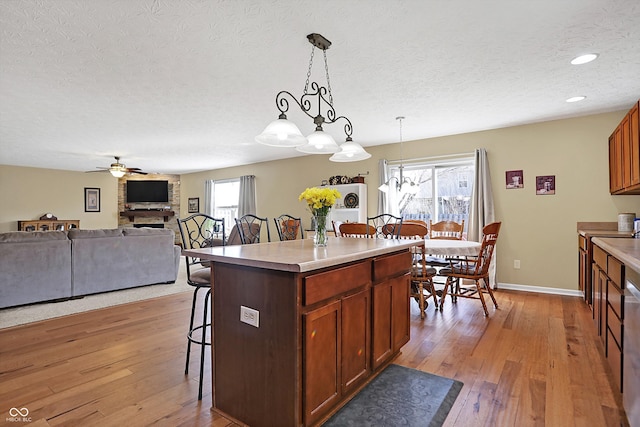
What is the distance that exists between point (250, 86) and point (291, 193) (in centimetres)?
415

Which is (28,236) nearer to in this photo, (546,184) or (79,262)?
(79,262)

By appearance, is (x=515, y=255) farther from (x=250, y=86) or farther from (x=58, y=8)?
(x=58, y=8)

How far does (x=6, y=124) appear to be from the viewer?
186 inches

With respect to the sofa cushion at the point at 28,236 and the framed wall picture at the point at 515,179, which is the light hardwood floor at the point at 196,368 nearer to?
the sofa cushion at the point at 28,236

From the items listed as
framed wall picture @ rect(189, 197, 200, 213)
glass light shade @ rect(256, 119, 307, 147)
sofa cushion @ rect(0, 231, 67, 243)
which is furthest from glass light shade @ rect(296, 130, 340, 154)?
framed wall picture @ rect(189, 197, 200, 213)

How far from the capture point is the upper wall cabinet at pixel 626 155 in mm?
3088

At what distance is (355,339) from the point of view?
1.98m

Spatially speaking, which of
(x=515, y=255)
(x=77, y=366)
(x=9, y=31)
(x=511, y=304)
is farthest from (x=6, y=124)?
(x=515, y=255)

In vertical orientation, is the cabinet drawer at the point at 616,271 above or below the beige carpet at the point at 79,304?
above

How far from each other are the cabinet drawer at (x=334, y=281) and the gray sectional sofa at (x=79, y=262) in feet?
13.2

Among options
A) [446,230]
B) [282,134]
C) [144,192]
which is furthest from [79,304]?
[144,192]

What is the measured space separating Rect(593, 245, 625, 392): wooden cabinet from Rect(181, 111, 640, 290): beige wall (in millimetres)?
2359

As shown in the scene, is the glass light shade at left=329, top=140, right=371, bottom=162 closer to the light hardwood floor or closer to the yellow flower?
the yellow flower

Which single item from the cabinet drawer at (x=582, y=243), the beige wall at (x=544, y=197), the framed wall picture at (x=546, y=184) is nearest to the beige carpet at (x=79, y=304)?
the beige wall at (x=544, y=197)
